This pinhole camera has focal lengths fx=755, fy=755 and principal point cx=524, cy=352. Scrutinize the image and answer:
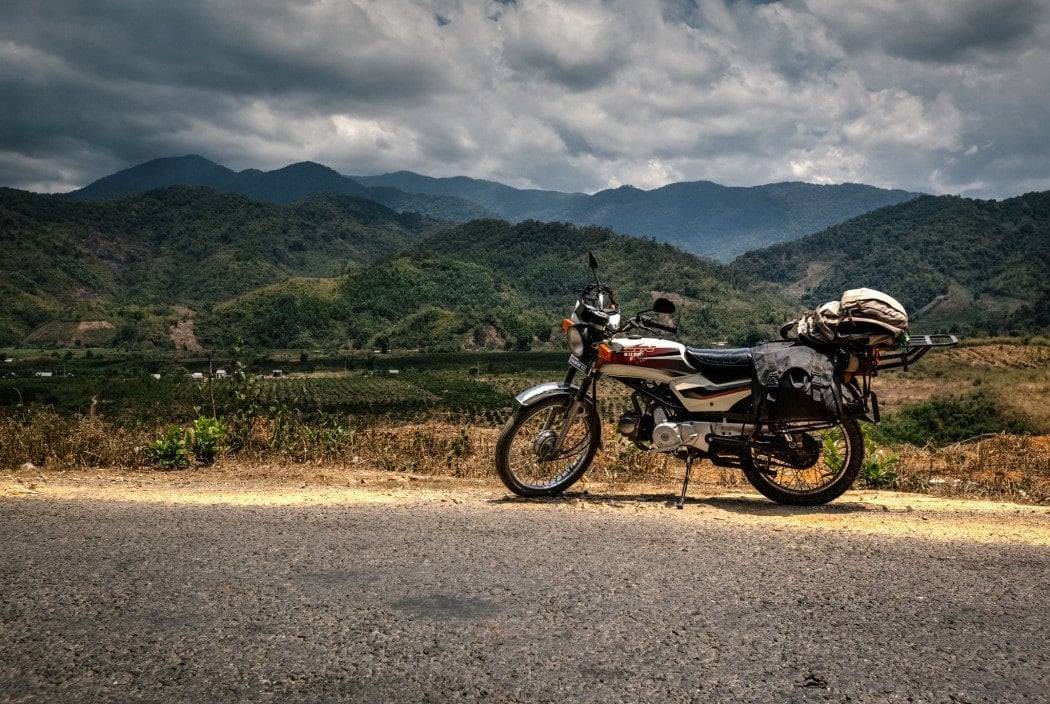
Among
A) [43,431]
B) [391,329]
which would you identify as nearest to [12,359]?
[391,329]

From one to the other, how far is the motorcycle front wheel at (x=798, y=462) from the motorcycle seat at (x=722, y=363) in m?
0.55

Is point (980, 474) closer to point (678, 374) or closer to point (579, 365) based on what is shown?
point (678, 374)

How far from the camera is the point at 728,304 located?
183750 millimetres

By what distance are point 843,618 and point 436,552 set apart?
2106 mm

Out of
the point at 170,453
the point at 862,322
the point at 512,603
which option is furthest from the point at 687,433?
the point at 170,453

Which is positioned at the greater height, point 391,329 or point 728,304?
point 728,304

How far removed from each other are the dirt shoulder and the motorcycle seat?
3.28 feet

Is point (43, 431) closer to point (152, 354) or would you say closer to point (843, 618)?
point (843, 618)

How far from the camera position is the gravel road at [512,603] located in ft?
9.09

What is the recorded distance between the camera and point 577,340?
611 centimetres

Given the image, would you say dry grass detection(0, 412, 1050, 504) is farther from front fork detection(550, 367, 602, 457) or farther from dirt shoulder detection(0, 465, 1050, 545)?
front fork detection(550, 367, 602, 457)

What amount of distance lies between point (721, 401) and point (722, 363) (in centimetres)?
30

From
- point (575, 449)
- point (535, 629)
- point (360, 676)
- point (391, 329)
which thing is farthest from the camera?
point (391, 329)

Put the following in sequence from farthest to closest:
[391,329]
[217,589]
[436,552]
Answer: [391,329], [436,552], [217,589]
